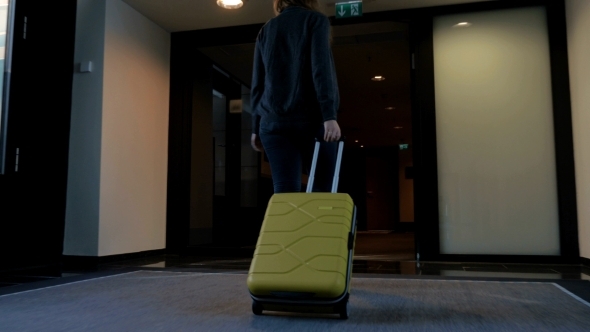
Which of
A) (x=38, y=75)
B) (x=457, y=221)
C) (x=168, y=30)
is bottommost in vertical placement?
(x=457, y=221)

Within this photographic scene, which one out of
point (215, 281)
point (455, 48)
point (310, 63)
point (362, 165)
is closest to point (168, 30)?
point (455, 48)

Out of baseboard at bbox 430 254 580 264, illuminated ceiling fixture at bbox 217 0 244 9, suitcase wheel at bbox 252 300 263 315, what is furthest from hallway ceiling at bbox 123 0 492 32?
suitcase wheel at bbox 252 300 263 315

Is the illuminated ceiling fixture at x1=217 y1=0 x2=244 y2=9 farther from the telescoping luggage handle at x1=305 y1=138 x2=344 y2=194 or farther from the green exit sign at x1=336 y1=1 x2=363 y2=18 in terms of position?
the telescoping luggage handle at x1=305 y1=138 x2=344 y2=194

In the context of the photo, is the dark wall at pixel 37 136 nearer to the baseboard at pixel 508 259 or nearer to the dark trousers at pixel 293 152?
the dark trousers at pixel 293 152

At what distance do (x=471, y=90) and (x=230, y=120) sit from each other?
11.7ft

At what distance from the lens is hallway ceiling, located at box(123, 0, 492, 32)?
168 inches

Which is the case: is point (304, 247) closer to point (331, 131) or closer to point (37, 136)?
point (331, 131)

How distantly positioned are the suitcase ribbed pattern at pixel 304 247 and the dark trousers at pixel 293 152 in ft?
0.51

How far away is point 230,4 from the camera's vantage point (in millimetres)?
4234

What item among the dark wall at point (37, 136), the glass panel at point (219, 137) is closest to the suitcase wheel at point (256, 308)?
the dark wall at point (37, 136)

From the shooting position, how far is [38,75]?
3053mm

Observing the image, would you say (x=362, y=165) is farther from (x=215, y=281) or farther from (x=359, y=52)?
(x=215, y=281)

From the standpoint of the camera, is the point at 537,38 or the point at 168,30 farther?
the point at 168,30

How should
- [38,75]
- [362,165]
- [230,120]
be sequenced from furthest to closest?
1. [362,165]
2. [230,120]
3. [38,75]
